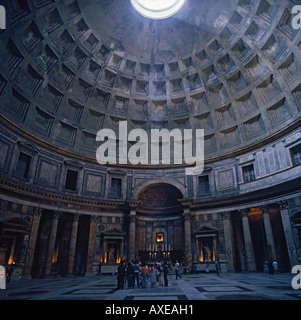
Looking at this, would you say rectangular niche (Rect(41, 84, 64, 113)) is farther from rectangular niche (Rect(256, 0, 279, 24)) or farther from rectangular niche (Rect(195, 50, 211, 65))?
rectangular niche (Rect(256, 0, 279, 24))

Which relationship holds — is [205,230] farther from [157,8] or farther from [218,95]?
[157,8]

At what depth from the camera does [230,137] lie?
89.3 feet

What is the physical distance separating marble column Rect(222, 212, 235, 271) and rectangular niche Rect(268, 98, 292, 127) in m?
10.8

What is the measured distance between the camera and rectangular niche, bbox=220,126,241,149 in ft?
87.0

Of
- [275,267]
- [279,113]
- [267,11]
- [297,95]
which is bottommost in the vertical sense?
[275,267]

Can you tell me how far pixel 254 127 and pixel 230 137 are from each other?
2901 mm

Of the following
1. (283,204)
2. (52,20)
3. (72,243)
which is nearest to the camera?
(283,204)

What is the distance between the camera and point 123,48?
27.1 metres

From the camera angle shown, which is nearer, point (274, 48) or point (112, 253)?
point (274, 48)

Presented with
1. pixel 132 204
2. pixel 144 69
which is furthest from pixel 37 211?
pixel 144 69

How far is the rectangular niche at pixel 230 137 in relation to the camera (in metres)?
26.5
